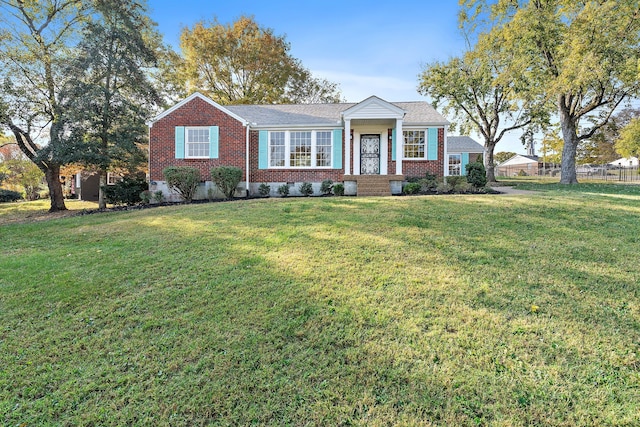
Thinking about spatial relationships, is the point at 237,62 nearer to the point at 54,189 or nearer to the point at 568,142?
the point at 54,189

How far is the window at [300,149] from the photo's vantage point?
15.0 metres

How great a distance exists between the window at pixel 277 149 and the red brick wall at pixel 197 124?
49.0 inches

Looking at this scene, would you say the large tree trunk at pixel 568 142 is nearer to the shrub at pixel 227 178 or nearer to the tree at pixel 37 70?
the shrub at pixel 227 178

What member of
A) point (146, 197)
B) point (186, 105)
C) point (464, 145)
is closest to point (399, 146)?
point (186, 105)

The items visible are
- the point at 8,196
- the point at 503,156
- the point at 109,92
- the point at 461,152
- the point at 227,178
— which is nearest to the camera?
the point at 227,178

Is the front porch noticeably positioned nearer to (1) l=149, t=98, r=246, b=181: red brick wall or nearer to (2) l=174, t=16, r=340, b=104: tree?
(1) l=149, t=98, r=246, b=181: red brick wall

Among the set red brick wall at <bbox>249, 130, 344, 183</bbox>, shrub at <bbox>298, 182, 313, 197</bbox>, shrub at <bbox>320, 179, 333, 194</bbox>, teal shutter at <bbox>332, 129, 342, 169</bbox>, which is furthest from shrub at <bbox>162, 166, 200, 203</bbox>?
teal shutter at <bbox>332, 129, 342, 169</bbox>

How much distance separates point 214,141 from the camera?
14.6 metres

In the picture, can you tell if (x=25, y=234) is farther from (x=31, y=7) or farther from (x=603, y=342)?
(x=31, y=7)

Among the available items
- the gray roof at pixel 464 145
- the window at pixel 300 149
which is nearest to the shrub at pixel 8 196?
the window at pixel 300 149

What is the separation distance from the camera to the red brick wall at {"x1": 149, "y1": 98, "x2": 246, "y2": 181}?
14.6 m

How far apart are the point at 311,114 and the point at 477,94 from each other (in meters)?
15.3

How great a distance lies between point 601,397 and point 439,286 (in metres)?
1.85

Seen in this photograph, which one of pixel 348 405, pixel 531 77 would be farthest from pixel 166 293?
pixel 531 77
